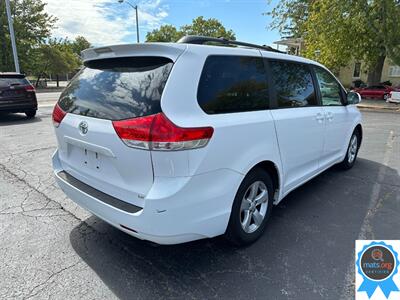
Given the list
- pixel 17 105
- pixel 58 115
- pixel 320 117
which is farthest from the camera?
pixel 17 105

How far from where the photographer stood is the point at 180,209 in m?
2.12

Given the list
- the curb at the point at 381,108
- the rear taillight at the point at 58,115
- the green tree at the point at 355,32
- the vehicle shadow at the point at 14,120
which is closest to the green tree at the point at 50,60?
Answer: the vehicle shadow at the point at 14,120

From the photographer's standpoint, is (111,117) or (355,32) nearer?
(111,117)

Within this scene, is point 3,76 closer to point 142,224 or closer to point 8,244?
point 8,244

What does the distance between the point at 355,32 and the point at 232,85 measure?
871 inches

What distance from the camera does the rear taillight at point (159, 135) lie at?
2.05 meters

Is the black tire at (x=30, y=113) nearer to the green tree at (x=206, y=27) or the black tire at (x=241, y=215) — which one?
the black tire at (x=241, y=215)

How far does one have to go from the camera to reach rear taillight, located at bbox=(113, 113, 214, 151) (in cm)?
205

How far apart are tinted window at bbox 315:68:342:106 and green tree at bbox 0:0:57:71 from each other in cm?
3580

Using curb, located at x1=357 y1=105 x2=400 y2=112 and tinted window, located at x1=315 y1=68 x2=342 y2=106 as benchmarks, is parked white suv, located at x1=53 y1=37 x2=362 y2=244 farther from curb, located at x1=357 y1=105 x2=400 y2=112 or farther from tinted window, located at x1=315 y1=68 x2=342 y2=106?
curb, located at x1=357 y1=105 x2=400 y2=112

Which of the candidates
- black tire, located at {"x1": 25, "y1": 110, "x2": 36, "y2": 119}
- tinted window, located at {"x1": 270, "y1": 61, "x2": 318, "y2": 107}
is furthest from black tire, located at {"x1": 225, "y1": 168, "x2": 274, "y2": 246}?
black tire, located at {"x1": 25, "y1": 110, "x2": 36, "y2": 119}

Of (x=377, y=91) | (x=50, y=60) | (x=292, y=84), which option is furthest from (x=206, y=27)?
(x=292, y=84)

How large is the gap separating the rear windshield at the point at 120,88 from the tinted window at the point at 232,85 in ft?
1.15

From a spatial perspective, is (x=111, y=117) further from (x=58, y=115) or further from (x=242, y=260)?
(x=242, y=260)
